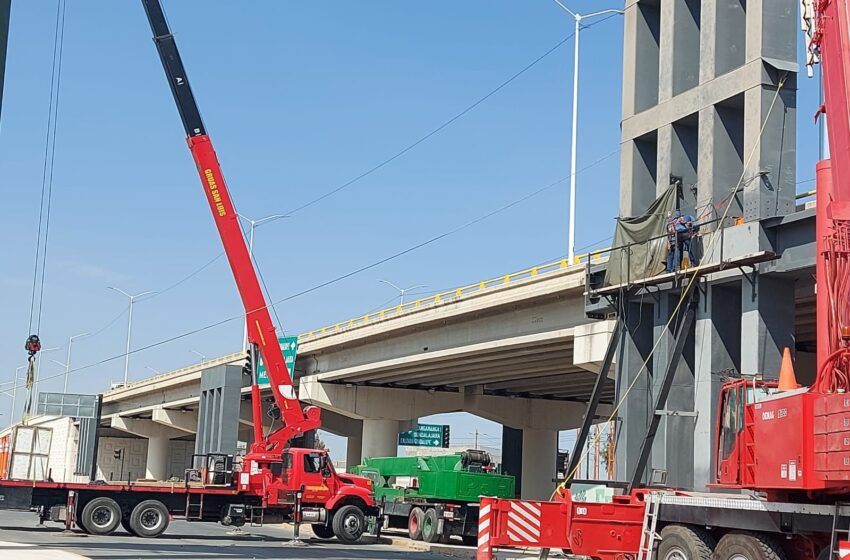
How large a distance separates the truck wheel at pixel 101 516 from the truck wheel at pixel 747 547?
18.5 metres

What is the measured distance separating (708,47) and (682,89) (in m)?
→ 1.57

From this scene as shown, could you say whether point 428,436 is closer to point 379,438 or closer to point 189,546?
point 379,438

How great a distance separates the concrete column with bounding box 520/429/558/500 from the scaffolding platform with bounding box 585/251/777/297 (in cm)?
3579

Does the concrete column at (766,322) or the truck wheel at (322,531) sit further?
the truck wheel at (322,531)

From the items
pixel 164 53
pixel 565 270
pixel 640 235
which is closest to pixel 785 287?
pixel 640 235

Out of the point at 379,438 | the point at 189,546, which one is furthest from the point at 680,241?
the point at 379,438

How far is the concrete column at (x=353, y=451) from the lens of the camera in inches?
2775

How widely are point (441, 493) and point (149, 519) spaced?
986 centimetres

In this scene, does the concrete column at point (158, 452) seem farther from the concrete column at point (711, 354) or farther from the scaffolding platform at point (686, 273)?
the concrete column at point (711, 354)

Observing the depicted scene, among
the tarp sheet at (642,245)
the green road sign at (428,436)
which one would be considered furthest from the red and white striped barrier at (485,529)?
the green road sign at (428,436)

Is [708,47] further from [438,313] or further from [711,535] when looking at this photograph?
[438,313]

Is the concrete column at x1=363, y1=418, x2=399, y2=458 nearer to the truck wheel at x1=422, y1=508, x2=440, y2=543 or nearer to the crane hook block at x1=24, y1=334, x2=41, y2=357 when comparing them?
the truck wheel at x1=422, y1=508, x2=440, y2=543

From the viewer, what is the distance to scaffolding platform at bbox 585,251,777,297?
850 inches

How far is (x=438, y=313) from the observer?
43.4 metres
